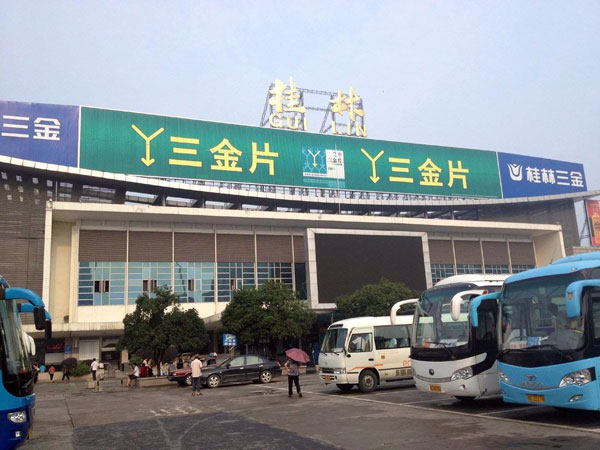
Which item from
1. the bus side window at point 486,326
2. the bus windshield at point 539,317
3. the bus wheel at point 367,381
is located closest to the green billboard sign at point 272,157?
the bus wheel at point 367,381

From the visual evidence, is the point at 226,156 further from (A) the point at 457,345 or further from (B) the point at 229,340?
(A) the point at 457,345

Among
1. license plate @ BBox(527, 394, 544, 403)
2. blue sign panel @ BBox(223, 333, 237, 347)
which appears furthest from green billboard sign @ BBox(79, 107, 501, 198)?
license plate @ BBox(527, 394, 544, 403)

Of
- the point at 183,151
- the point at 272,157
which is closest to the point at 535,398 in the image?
the point at 183,151

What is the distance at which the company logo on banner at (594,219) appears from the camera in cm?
5656

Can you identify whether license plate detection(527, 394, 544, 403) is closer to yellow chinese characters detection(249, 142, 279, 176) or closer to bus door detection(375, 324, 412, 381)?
bus door detection(375, 324, 412, 381)

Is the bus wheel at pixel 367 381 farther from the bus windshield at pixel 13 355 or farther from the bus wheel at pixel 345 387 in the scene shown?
the bus windshield at pixel 13 355

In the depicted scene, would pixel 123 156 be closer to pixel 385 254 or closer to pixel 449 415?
pixel 385 254

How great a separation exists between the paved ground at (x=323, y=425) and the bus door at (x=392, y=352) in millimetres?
1136

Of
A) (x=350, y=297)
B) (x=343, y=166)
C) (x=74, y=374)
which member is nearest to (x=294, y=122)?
(x=343, y=166)

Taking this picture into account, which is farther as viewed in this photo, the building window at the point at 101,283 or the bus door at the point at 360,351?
the building window at the point at 101,283

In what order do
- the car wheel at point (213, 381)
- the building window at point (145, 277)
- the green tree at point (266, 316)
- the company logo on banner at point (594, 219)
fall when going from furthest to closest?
the company logo on banner at point (594, 219) → the building window at point (145, 277) → the green tree at point (266, 316) → the car wheel at point (213, 381)

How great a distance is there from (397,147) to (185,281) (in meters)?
21.7

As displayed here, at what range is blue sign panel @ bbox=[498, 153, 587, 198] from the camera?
171ft

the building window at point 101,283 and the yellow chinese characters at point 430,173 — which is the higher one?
the yellow chinese characters at point 430,173
